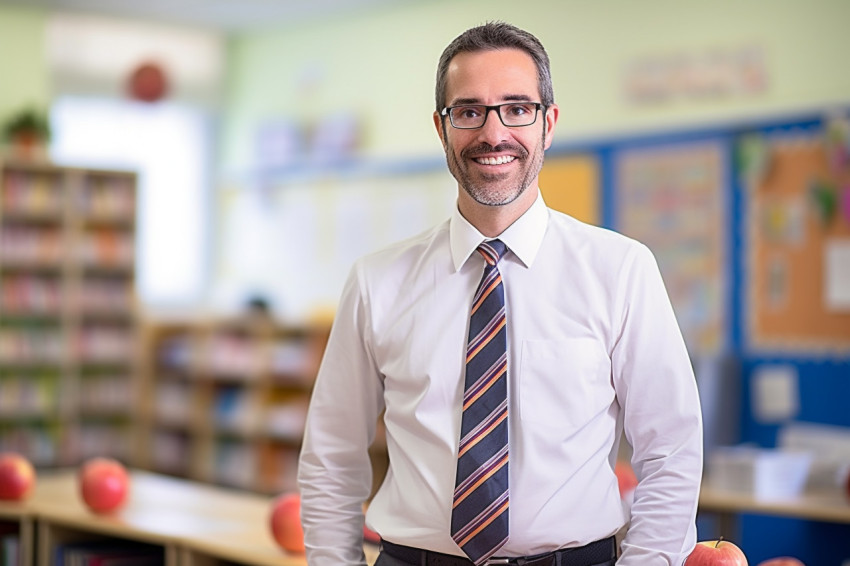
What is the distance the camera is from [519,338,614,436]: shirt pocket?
1.95 meters

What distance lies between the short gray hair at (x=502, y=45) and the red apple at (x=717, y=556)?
89cm

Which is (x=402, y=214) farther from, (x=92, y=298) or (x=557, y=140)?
(x=92, y=298)

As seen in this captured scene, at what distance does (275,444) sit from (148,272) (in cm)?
194

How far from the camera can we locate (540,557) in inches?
76.5

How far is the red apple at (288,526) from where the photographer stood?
310 cm

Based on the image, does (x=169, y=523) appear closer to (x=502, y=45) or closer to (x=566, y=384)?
(x=566, y=384)

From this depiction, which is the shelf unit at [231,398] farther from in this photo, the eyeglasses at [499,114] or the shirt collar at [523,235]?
the eyeglasses at [499,114]

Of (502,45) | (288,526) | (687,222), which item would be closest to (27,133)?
(687,222)

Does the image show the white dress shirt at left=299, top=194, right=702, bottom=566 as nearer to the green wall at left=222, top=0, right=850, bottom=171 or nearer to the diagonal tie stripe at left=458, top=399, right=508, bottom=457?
the diagonal tie stripe at left=458, top=399, right=508, bottom=457

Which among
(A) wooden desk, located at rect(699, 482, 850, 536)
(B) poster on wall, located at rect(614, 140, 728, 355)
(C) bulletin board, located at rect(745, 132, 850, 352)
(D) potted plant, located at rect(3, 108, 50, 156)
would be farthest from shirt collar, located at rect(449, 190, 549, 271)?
(D) potted plant, located at rect(3, 108, 50, 156)

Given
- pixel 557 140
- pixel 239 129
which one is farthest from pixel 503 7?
pixel 239 129

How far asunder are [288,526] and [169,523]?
0.65 meters

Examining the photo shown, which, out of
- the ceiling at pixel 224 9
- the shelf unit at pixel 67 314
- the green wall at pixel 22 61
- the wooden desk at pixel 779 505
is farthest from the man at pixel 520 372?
the green wall at pixel 22 61

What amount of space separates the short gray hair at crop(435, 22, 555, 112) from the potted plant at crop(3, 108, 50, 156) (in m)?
6.62
